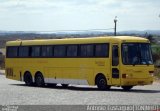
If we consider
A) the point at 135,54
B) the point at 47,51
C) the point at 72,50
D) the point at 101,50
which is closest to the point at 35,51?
the point at 47,51

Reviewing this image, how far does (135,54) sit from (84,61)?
3.51 m

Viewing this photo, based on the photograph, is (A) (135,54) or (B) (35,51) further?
(B) (35,51)

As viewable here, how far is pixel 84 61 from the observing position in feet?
102

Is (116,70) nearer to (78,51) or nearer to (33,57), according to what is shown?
(78,51)

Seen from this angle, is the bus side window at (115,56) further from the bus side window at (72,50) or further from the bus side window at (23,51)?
the bus side window at (23,51)

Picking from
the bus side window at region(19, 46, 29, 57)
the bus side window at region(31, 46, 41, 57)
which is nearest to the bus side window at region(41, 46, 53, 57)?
the bus side window at region(31, 46, 41, 57)

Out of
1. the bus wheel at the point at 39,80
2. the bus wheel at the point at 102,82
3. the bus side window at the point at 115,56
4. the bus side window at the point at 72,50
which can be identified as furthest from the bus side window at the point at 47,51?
the bus side window at the point at 115,56

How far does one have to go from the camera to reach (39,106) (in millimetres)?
19516

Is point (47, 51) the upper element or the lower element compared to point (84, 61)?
upper

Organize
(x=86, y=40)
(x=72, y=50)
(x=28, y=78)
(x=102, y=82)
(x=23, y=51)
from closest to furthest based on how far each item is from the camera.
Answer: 1. (x=102, y=82)
2. (x=86, y=40)
3. (x=72, y=50)
4. (x=28, y=78)
5. (x=23, y=51)

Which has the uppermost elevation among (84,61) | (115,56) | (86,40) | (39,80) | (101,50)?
(86,40)

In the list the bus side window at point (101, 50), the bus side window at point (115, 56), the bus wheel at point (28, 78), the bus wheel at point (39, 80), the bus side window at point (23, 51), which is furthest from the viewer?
the bus side window at point (23, 51)

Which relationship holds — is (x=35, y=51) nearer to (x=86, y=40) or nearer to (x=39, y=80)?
(x=39, y=80)

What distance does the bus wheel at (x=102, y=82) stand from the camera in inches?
1157
